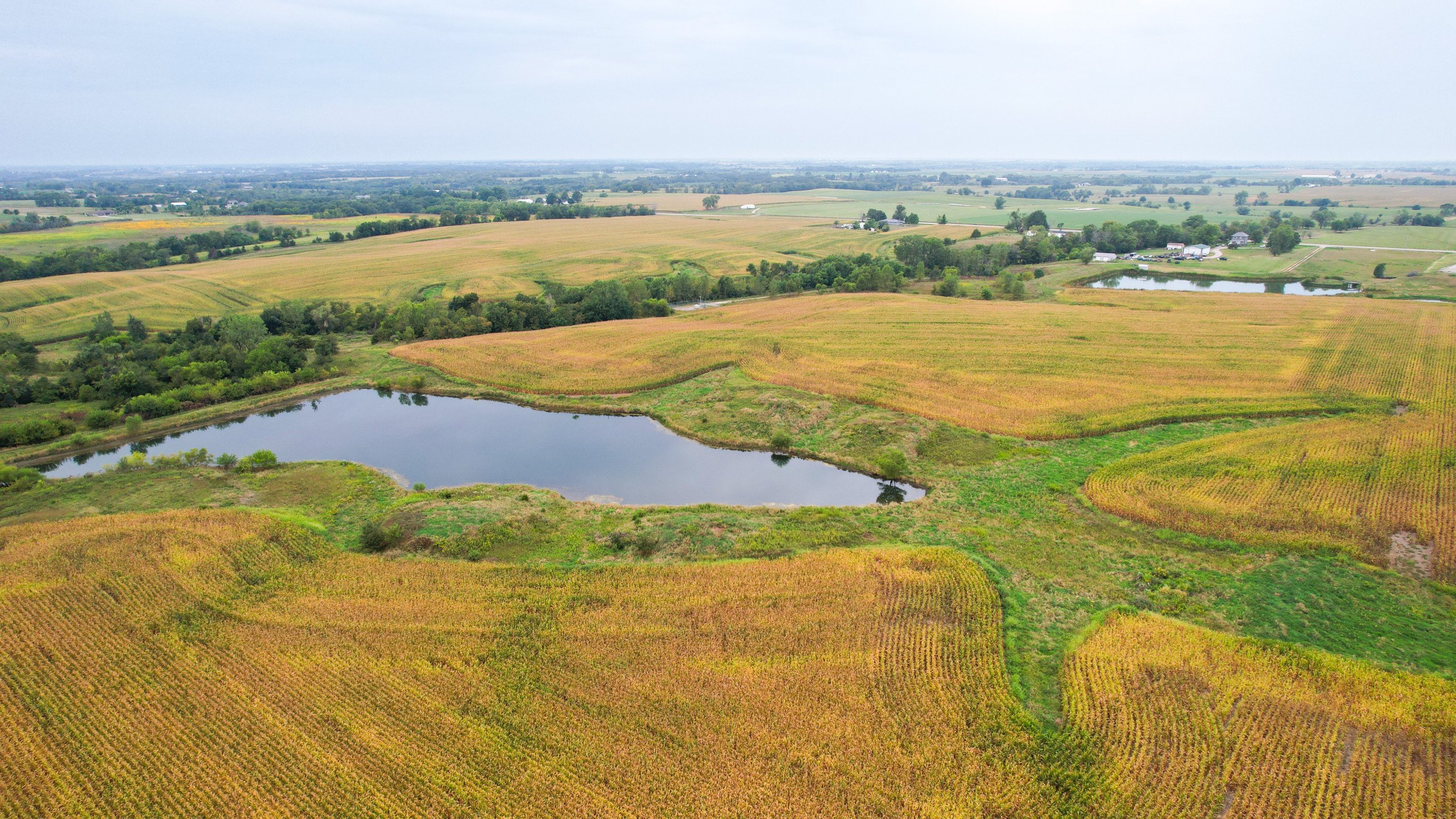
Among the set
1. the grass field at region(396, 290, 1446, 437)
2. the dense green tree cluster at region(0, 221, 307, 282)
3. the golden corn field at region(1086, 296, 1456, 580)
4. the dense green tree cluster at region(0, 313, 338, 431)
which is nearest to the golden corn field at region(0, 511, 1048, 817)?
the golden corn field at region(1086, 296, 1456, 580)

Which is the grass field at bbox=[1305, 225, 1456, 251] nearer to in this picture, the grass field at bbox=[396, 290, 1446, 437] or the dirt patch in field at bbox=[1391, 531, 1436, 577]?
the grass field at bbox=[396, 290, 1446, 437]

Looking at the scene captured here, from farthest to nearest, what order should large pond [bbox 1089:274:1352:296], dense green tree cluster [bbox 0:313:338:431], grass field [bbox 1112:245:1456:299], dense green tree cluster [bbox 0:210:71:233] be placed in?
dense green tree cluster [bbox 0:210:71:233] < large pond [bbox 1089:274:1352:296] < grass field [bbox 1112:245:1456:299] < dense green tree cluster [bbox 0:313:338:431]

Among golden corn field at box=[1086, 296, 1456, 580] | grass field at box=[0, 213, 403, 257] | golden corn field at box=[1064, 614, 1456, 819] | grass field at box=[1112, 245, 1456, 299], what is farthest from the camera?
grass field at box=[0, 213, 403, 257]

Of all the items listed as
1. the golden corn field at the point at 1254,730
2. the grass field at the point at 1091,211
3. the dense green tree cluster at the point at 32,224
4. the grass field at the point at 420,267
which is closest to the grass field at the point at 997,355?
the golden corn field at the point at 1254,730

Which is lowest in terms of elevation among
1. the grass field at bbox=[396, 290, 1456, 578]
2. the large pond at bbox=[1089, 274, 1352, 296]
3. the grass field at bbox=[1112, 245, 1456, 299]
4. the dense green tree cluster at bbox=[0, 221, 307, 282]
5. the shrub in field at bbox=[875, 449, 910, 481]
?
the shrub in field at bbox=[875, 449, 910, 481]

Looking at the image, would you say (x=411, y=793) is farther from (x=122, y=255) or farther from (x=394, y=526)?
(x=122, y=255)

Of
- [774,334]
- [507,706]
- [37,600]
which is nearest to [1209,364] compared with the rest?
[774,334]

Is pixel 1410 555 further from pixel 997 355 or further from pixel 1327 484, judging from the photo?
pixel 997 355
